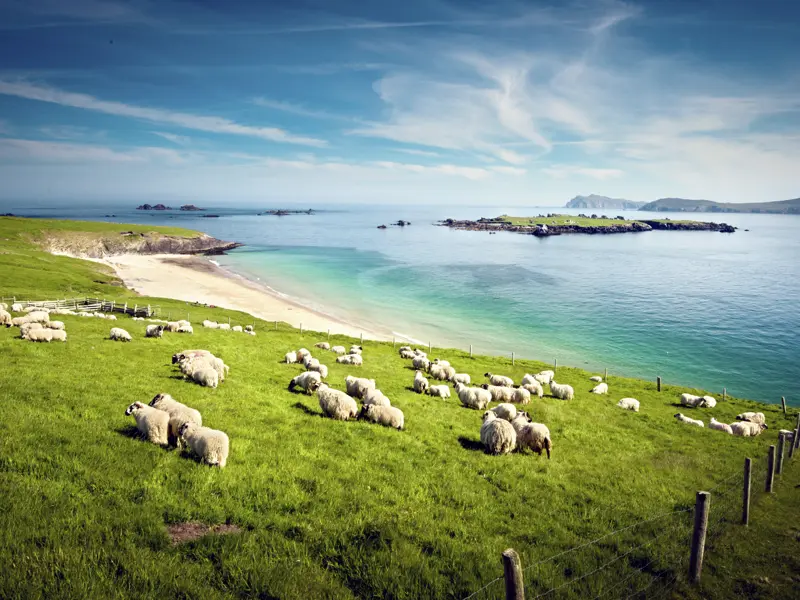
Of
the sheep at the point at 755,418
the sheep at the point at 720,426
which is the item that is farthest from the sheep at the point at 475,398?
the sheep at the point at 755,418

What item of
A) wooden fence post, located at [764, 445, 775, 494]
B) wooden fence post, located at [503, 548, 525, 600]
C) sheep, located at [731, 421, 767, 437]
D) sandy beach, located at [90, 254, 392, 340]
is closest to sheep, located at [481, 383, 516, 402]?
wooden fence post, located at [764, 445, 775, 494]

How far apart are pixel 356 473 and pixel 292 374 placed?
580 inches

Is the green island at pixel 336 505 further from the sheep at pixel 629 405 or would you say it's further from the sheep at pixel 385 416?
the sheep at pixel 629 405

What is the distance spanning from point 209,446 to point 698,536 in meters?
12.4

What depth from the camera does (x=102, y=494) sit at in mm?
9203

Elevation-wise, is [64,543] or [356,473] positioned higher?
[64,543]

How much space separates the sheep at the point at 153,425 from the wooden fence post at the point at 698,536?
46.4 feet

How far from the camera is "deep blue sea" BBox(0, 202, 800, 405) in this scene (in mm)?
53188

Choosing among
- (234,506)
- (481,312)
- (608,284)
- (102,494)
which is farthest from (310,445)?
(608,284)

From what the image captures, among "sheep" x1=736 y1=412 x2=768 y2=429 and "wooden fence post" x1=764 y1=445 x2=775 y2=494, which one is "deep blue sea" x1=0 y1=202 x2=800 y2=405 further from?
"wooden fence post" x1=764 y1=445 x2=775 y2=494

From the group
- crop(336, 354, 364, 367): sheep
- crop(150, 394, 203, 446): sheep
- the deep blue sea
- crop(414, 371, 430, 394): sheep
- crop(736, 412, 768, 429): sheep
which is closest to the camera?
crop(150, 394, 203, 446): sheep

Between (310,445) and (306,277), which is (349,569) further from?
(306,277)

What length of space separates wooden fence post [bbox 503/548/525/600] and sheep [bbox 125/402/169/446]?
10546mm

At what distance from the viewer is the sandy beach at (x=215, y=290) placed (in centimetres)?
6438
